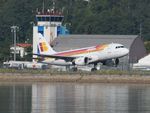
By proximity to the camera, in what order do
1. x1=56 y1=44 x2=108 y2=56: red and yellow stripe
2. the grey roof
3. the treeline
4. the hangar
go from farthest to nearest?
the treeline
the grey roof
the hangar
x1=56 y1=44 x2=108 y2=56: red and yellow stripe

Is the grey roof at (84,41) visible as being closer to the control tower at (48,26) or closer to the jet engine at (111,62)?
the control tower at (48,26)

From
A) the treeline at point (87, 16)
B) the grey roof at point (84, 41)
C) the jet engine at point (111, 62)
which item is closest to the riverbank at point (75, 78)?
the jet engine at point (111, 62)

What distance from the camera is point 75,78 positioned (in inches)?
4028

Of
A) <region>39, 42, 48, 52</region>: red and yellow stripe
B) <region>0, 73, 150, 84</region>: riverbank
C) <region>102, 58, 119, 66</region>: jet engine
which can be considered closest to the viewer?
<region>0, 73, 150, 84</region>: riverbank

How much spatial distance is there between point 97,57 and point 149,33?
187 feet

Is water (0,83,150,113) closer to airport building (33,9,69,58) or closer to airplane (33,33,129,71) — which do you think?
airplane (33,33,129,71)

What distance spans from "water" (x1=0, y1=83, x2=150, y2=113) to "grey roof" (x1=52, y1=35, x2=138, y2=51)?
106 feet

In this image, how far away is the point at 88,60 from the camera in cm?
11306

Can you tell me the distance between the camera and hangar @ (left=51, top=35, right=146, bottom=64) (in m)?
130

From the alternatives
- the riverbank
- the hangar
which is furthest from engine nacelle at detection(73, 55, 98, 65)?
the hangar

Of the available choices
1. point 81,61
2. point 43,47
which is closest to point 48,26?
point 43,47

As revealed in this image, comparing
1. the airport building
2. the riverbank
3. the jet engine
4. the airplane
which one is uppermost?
the airport building

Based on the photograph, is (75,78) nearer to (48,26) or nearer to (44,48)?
(44,48)

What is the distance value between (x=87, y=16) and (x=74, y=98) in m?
96.5
